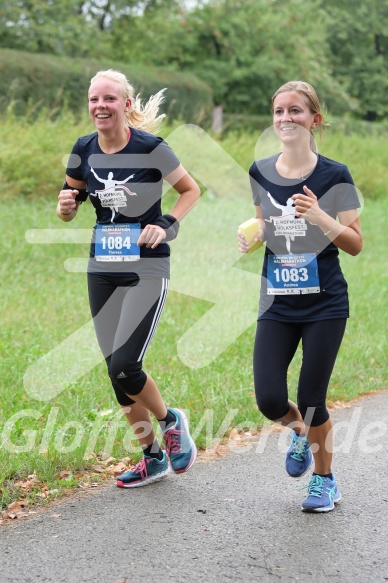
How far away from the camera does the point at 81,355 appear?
7.92 metres

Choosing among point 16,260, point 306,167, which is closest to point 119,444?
point 306,167

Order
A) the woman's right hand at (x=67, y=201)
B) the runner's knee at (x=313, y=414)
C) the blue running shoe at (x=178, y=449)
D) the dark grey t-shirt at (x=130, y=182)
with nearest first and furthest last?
the runner's knee at (x=313, y=414)
the dark grey t-shirt at (x=130, y=182)
the woman's right hand at (x=67, y=201)
the blue running shoe at (x=178, y=449)

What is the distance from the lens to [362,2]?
1759 inches

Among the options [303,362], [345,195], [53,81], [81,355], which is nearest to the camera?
[345,195]

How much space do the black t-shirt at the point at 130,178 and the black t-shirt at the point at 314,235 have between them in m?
0.66

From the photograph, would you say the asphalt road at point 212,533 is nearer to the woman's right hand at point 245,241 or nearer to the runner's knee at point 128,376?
the runner's knee at point 128,376

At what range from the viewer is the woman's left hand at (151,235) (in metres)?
4.68

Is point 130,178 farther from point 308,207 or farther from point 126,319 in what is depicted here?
point 308,207

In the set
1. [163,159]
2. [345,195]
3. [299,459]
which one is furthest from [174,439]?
[345,195]

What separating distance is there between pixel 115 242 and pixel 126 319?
41 centimetres

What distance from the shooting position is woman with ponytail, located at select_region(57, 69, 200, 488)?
4.76 meters

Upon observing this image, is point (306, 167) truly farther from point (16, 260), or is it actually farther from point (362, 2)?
point (362, 2)

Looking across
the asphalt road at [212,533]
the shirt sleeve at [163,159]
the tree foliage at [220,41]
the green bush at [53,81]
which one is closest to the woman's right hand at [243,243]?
the shirt sleeve at [163,159]

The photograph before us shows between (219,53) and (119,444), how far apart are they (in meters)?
26.4
